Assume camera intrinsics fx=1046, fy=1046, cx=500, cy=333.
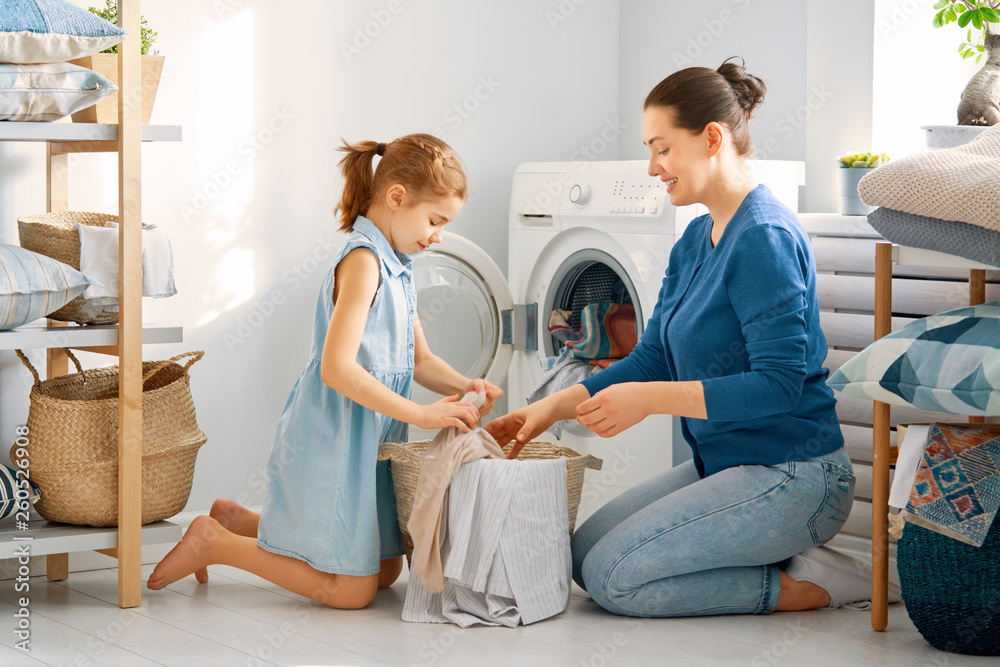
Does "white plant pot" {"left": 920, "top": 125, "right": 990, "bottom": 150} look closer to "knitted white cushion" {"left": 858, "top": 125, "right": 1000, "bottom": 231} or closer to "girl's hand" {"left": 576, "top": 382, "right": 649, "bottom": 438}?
"knitted white cushion" {"left": 858, "top": 125, "right": 1000, "bottom": 231}

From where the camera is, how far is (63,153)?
211 cm

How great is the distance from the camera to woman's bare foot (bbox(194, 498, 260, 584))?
205 centimetres

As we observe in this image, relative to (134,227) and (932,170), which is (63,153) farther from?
(932,170)

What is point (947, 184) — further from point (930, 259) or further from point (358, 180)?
point (358, 180)

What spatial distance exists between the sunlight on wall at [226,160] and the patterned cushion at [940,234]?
1.45m

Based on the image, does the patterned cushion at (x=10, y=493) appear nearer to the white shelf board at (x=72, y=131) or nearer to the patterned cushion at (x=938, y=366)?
the white shelf board at (x=72, y=131)

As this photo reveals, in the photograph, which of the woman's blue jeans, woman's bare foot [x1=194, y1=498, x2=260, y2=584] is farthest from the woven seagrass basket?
woman's bare foot [x1=194, y1=498, x2=260, y2=584]

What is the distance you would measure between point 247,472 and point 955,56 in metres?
1.97

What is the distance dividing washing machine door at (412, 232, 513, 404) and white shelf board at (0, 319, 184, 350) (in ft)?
2.70

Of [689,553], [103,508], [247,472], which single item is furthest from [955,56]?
[103,508]

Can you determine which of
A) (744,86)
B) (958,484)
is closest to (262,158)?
(744,86)

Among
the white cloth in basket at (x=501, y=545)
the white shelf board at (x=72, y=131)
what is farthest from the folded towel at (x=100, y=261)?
the white cloth in basket at (x=501, y=545)

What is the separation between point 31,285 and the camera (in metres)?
1.73

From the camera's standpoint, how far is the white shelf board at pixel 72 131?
5.66 ft
